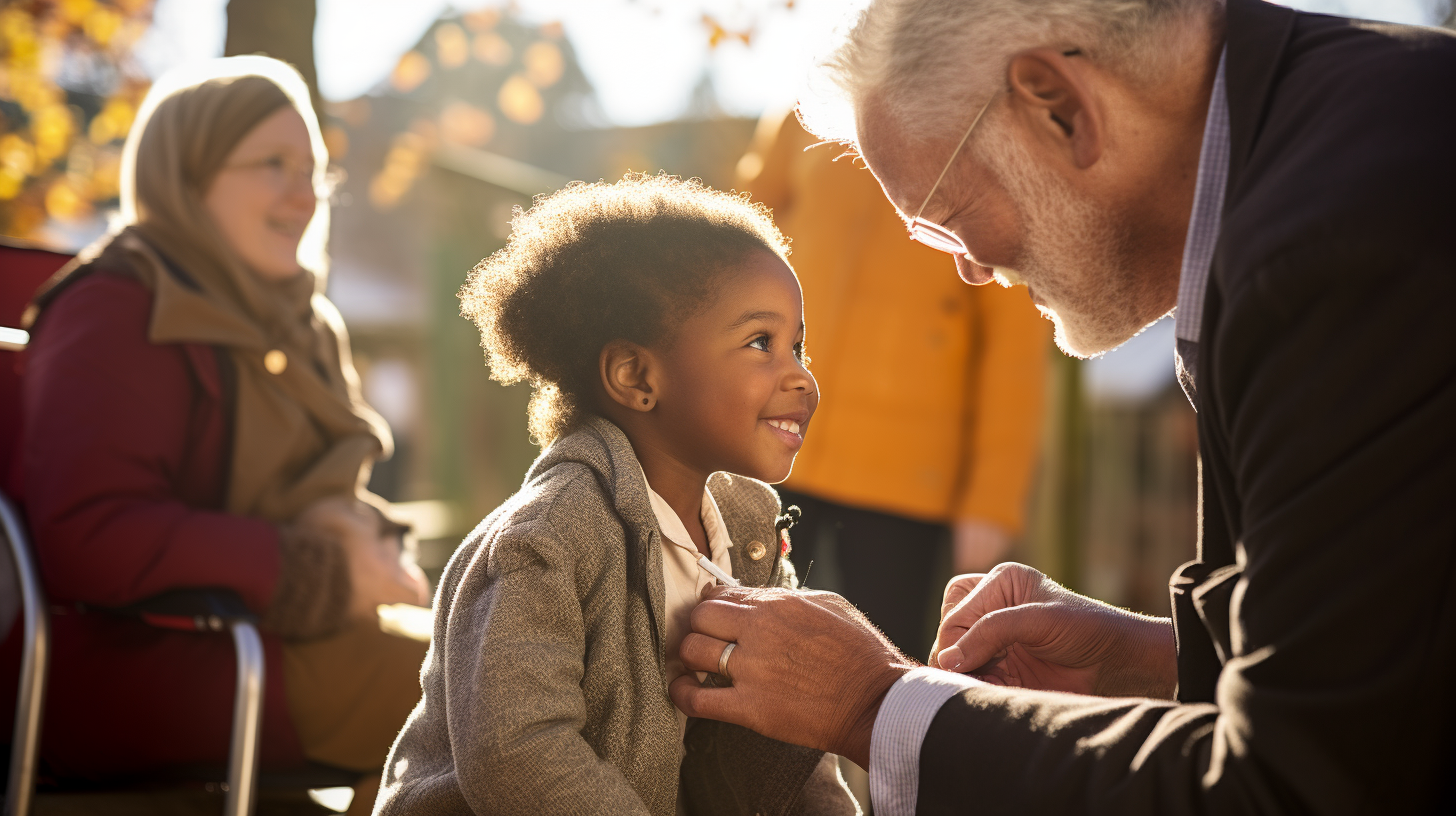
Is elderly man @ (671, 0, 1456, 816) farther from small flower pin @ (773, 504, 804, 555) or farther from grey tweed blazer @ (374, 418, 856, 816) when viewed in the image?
small flower pin @ (773, 504, 804, 555)

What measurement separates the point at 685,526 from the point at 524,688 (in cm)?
58

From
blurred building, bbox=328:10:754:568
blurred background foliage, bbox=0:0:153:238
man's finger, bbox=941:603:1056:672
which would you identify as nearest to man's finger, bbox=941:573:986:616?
man's finger, bbox=941:603:1056:672

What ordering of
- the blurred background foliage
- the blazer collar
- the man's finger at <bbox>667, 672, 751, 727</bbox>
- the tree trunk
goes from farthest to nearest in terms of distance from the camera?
the blurred background foliage
the tree trunk
the man's finger at <bbox>667, 672, 751, 727</bbox>
the blazer collar

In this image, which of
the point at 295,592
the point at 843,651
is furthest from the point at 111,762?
the point at 843,651

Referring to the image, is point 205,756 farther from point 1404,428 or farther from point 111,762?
point 1404,428

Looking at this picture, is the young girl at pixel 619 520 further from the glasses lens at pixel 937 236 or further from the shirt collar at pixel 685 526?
the glasses lens at pixel 937 236

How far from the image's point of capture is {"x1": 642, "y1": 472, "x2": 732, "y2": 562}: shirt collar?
1.92 meters

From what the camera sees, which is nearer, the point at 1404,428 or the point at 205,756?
the point at 1404,428

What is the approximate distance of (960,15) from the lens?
184 cm

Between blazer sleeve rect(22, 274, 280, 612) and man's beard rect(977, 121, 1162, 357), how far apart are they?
74.9 inches

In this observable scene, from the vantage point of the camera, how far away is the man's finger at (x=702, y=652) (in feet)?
5.59

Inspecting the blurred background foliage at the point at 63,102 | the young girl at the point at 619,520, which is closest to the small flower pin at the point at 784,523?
the young girl at the point at 619,520

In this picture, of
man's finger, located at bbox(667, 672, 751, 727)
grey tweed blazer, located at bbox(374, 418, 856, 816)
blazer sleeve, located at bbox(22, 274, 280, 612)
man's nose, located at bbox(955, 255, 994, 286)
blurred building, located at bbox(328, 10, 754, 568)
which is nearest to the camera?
grey tweed blazer, located at bbox(374, 418, 856, 816)

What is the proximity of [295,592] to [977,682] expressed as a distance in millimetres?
1811
